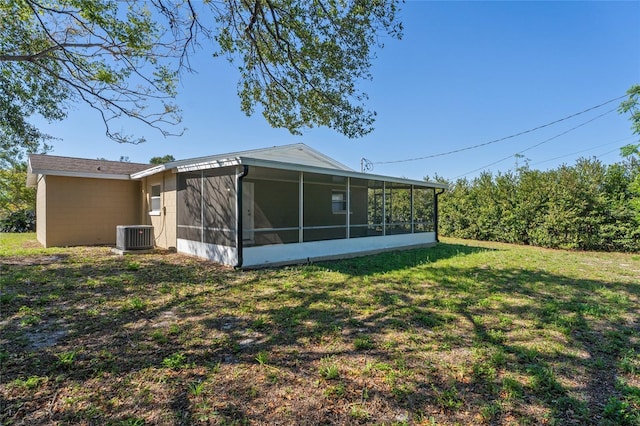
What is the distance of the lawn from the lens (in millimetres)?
2301

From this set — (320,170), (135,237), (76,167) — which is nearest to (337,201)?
(320,170)

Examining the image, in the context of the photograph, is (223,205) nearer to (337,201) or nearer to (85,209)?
(337,201)

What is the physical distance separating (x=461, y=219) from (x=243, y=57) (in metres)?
13.2

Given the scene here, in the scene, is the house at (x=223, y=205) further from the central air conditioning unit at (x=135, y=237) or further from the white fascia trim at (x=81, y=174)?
the central air conditioning unit at (x=135, y=237)

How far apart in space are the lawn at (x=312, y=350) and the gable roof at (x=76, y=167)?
4965mm

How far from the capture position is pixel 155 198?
10.7 m

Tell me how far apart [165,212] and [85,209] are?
3477 millimetres

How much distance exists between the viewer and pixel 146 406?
2.29m

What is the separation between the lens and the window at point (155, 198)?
34.5 feet

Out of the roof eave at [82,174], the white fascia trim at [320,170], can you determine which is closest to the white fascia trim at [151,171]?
the roof eave at [82,174]

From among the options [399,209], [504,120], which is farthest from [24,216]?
[504,120]

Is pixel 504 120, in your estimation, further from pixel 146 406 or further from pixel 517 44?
pixel 146 406

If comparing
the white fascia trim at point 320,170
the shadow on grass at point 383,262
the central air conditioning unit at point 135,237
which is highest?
the white fascia trim at point 320,170

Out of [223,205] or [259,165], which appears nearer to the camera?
[259,165]
